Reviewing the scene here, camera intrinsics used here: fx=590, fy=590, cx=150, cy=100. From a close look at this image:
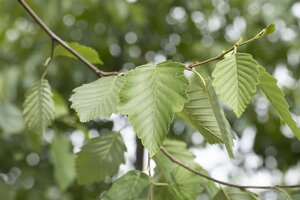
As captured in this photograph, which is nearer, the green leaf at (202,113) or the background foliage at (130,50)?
the green leaf at (202,113)

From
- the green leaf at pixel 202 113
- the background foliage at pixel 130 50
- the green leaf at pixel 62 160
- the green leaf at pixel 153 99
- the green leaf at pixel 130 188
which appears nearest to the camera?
the green leaf at pixel 153 99

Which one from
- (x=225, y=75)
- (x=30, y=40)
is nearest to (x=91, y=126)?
(x=30, y=40)

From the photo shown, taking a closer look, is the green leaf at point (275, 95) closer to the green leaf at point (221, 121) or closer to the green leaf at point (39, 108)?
the green leaf at point (221, 121)

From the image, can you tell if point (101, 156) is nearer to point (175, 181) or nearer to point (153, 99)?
point (175, 181)

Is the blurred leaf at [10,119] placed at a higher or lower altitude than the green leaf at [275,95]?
higher

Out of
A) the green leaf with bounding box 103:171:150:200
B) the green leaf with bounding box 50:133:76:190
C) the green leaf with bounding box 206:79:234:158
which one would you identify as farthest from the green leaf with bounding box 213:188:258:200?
the green leaf with bounding box 50:133:76:190

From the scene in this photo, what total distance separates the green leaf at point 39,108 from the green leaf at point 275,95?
0.53m

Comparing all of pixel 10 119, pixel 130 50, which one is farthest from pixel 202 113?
pixel 130 50

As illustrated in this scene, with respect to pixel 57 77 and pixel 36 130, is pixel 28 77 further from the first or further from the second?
pixel 36 130

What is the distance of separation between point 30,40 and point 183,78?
2.18 metres

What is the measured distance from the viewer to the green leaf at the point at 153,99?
79 cm

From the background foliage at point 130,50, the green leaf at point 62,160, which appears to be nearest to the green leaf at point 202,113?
the green leaf at point 62,160

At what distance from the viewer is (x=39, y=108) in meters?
1.25

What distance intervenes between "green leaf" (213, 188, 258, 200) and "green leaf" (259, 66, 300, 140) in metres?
0.21
